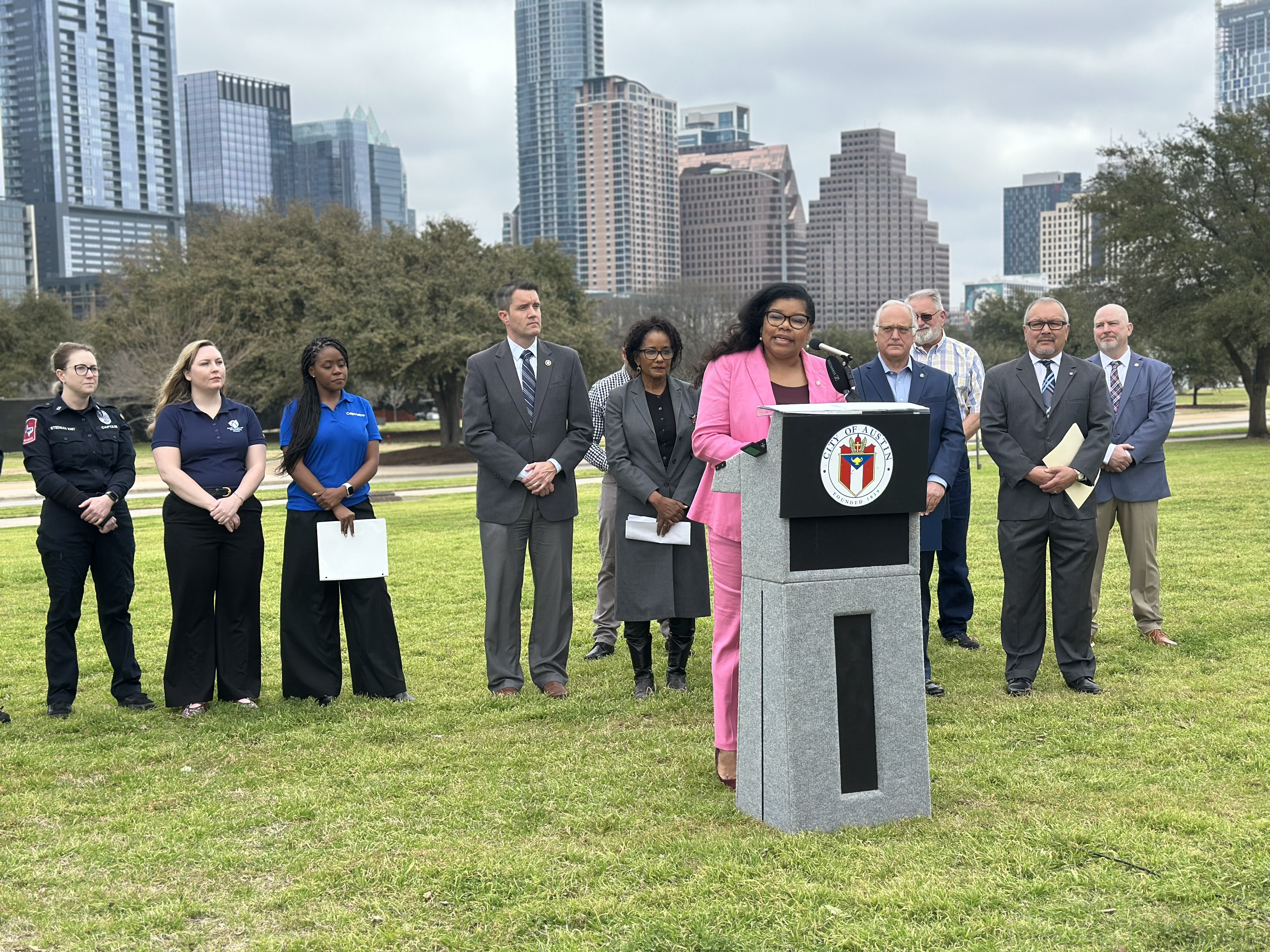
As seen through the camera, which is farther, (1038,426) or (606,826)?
(1038,426)

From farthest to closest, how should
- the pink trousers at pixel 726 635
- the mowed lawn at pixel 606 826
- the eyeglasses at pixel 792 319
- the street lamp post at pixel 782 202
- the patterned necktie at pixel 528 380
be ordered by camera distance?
the street lamp post at pixel 782 202
the patterned necktie at pixel 528 380
the pink trousers at pixel 726 635
the eyeglasses at pixel 792 319
the mowed lawn at pixel 606 826

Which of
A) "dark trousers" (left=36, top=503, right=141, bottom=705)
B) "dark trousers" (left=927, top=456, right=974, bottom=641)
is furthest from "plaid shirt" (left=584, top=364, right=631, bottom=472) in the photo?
"dark trousers" (left=36, top=503, right=141, bottom=705)

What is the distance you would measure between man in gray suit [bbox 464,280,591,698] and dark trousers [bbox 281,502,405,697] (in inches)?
24.6

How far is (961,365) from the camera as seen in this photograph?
8.44m

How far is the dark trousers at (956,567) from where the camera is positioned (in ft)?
26.1

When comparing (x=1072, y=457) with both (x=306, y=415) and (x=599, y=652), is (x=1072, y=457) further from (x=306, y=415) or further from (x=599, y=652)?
(x=306, y=415)

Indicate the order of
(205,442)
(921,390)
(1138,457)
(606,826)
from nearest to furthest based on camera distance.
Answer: (606,826)
(205,442)
(921,390)
(1138,457)

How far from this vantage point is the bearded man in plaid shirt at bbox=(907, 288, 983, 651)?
802 cm

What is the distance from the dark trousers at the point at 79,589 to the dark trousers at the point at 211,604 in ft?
0.94

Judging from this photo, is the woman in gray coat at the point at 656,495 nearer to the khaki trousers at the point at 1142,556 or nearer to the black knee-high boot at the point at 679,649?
the black knee-high boot at the point at 679,649

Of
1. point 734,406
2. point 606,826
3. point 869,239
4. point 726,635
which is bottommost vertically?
point 606,826

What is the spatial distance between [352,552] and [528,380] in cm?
148

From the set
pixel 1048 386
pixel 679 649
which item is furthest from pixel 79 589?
pixel 1048 386

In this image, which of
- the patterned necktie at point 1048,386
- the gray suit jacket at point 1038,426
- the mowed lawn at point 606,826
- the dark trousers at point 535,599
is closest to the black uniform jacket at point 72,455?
the mowed lawn at point 606,826
